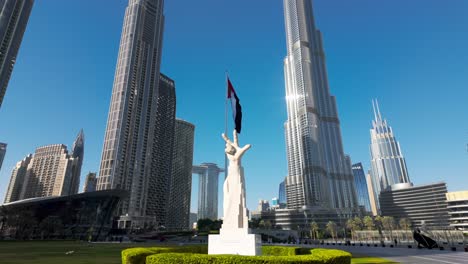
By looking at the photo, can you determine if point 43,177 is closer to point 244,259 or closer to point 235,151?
point 235,151

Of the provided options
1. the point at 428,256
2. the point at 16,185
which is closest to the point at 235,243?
the point at 428,256

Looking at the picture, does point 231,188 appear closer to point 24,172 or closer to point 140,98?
point 140,98

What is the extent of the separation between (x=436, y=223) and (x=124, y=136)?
199 meters

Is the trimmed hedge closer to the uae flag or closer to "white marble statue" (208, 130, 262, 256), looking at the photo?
"white marble statue" (208, 130, 262, 256)

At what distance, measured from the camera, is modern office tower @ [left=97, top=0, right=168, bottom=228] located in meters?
140

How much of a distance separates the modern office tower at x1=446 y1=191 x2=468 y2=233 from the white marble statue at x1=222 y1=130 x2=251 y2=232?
145245mm

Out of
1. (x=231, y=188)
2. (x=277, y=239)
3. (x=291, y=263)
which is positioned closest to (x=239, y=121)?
(x=231, y=188)

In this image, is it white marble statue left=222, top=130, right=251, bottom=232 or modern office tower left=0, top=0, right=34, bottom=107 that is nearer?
white marble statue left=222, top=130, right=251, bottom=232

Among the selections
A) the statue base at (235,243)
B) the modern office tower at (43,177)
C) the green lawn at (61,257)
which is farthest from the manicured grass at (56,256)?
the modern office tower at (43,177)

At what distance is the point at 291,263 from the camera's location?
12.3 m

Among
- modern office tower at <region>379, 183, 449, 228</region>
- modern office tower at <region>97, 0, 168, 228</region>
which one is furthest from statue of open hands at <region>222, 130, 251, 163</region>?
modern office tower at <region>379, 183, 449, 228</region>

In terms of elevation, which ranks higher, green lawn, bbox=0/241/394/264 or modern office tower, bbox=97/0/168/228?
modern office tower, bbox=97/0/168/228

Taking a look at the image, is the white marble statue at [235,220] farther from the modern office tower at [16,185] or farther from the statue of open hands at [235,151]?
the modern office tower at [16,185]

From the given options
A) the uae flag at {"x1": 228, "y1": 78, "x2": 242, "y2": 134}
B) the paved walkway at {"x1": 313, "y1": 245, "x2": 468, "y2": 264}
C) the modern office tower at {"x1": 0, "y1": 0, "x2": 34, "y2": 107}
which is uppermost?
the modern office tower at {"x1": 0, "y1": 0, "x2": 34, "y2": 107}
